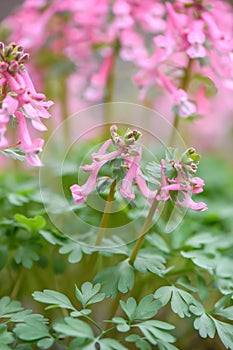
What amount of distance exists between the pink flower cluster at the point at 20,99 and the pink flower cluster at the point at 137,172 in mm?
86

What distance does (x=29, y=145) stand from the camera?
73 centimetres

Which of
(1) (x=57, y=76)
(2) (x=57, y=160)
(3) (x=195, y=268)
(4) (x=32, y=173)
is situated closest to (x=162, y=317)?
(3) (x=195, y=268)

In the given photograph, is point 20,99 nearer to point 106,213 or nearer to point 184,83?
point 106,213

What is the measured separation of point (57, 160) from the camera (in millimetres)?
1219

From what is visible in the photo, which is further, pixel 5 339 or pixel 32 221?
pixel 32 221

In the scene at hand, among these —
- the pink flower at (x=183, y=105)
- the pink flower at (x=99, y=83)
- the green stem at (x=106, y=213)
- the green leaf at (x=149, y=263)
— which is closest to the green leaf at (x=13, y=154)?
the green stem at (x=106, y=213)

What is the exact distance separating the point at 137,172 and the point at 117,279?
17 centimetres

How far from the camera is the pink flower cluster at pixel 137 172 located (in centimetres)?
74

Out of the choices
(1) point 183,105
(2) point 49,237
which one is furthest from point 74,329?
(1) point 183,105

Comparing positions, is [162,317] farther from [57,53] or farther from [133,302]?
[57,53]

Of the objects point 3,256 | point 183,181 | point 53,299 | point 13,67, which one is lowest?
point 3,256

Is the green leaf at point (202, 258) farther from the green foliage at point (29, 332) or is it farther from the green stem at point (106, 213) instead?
the green foliage at point (29, 332)

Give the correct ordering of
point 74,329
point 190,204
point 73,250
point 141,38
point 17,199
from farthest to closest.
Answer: point 141,38 < point 17,199 < point 73,250 < point 190,204 < point 74,329

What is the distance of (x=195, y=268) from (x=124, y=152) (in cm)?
29
